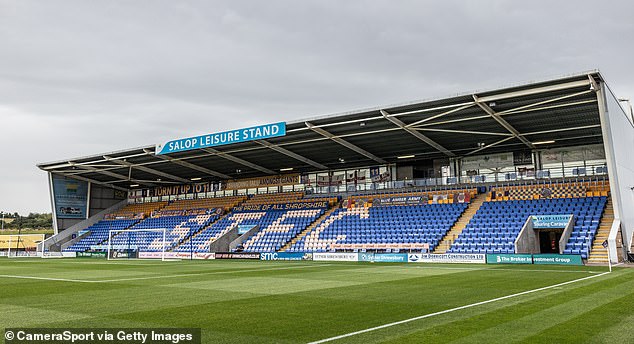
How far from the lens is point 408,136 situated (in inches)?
1437

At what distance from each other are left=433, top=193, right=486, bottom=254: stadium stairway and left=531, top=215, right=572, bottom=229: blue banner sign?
4807 millimetres

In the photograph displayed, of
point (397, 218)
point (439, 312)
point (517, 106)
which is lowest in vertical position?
point (439, 312)

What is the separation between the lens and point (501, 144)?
124 ft

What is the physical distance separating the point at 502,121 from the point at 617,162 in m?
6.91

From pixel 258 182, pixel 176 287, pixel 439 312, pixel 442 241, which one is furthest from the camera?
pixel 258 182

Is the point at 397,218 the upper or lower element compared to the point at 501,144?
lower

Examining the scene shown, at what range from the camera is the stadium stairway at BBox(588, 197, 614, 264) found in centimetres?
2689

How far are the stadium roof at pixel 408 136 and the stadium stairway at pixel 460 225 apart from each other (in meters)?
4.28

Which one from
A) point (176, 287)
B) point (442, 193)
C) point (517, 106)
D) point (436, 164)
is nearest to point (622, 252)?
point (517, 106)

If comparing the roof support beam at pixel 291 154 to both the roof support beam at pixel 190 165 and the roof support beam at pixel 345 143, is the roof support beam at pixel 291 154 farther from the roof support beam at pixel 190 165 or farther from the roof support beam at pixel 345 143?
the roof support beam at pixel 190 165

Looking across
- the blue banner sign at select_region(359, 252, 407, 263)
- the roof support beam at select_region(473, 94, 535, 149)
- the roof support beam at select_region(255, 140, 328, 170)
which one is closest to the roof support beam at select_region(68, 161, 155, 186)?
the roof support beam at select_region(255, 140, 328, 170)

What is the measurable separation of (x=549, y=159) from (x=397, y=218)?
1286cm

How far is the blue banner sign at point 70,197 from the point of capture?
57062 mm

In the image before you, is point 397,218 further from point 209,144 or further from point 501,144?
point 209,144
